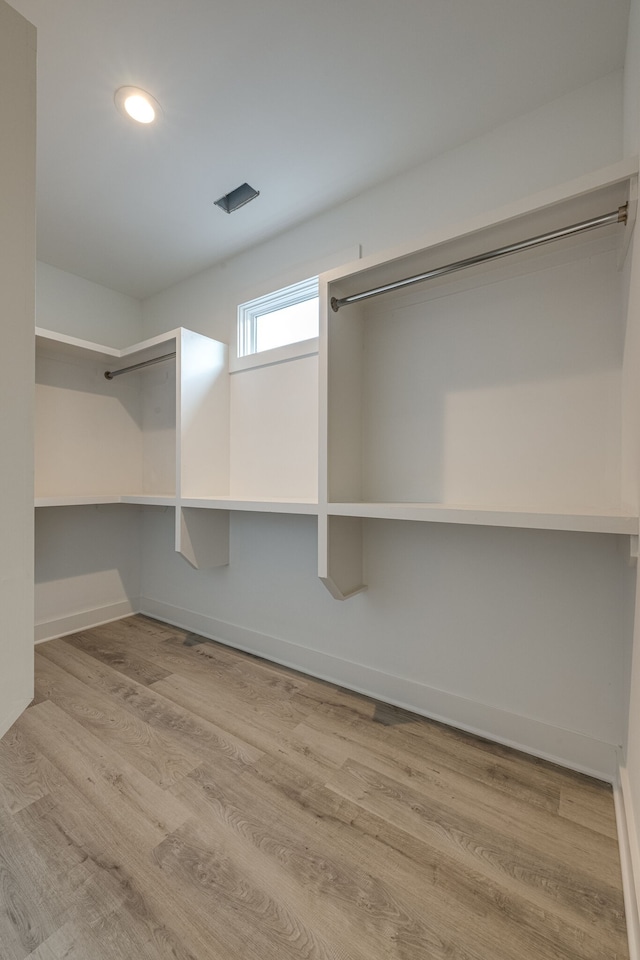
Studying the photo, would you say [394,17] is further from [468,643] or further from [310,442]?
[468,643]

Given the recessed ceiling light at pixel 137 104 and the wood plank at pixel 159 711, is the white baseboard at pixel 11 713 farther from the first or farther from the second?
the recessed ceiling light at pixel 137 104

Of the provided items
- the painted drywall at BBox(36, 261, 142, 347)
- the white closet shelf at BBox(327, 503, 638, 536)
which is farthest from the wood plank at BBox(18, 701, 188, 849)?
the painted drywall at BBox(36, 261, 142, 347)

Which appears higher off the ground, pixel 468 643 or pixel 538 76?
pixel 538 76

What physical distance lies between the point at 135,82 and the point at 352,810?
2.60 meters

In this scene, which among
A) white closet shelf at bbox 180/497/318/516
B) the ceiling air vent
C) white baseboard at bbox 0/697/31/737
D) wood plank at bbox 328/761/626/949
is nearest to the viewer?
white baseboard at bbox 0/697/31/737

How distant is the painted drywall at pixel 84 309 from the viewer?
106 inches

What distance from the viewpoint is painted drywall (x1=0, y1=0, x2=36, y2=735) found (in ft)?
1.74

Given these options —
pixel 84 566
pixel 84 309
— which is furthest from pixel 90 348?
pixel 84 566

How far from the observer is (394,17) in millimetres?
1241

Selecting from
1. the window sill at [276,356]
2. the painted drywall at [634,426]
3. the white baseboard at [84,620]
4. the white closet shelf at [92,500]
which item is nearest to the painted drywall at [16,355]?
the painted drywall at [634,426]

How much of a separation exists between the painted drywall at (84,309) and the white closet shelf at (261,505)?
1.62 meters

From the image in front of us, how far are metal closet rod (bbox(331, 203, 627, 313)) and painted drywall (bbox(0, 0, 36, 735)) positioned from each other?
1.25 meters

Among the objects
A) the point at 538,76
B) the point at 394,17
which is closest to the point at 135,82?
the point at 394,17

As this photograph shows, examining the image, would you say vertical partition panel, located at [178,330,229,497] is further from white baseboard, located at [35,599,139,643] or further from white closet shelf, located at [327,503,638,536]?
white baseboard, located at [35,599,139,643]
